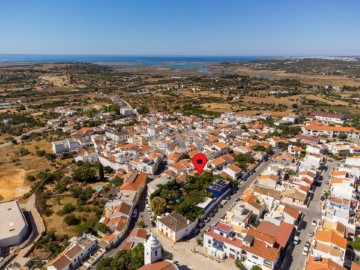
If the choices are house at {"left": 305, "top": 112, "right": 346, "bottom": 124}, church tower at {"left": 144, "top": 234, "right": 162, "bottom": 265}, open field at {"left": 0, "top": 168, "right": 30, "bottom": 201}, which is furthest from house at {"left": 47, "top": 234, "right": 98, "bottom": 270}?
house at {"left": 305, "top": 112, "right": 346, "bottom": 124}

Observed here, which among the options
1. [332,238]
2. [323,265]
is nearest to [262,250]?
[323,265]

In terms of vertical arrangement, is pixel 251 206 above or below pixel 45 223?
above

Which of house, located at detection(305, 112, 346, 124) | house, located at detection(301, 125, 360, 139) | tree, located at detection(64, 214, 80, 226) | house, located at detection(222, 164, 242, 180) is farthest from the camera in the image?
house, located at detection(305, 112, 346, 124)

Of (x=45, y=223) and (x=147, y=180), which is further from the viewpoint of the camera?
(x=147, y=180)

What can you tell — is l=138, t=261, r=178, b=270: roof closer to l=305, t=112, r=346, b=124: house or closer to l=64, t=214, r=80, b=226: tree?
l=64, t=214, r=80, b=226: tree

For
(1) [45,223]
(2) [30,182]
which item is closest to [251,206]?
(1) [45,223]

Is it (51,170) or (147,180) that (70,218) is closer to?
(147,180)
